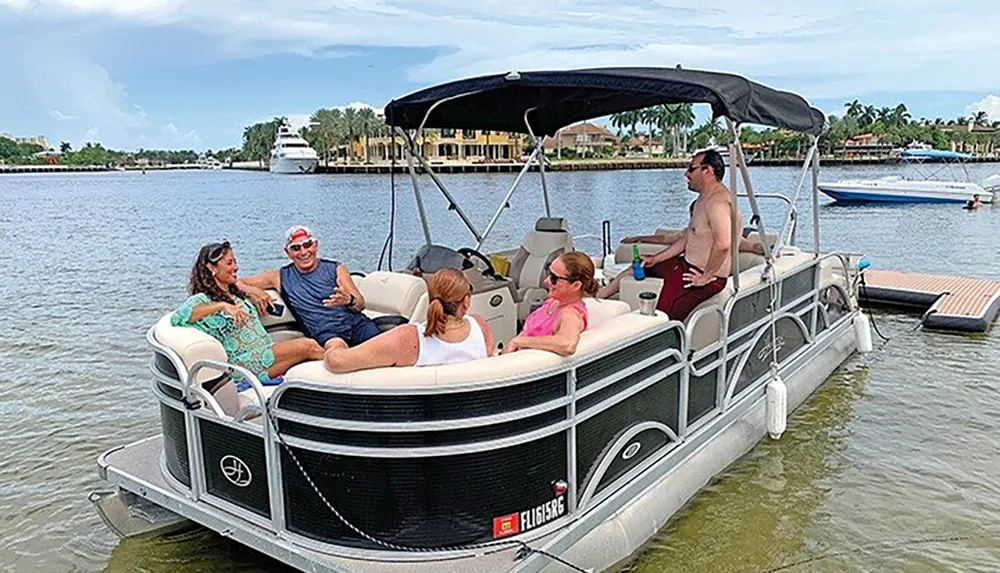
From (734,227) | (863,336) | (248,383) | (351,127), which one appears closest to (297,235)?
(248,383)

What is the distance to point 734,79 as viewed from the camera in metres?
4.95

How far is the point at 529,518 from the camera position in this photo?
3.46 meters

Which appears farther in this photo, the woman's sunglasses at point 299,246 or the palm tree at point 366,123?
the palm tree at point 366,123

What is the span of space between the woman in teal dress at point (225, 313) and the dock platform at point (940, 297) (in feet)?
26.6

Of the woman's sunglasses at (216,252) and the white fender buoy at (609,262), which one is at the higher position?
the woman's sunglasses at (216,252)

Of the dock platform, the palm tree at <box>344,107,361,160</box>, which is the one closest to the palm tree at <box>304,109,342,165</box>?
the palm tree at <box>344,107,361,160</box>

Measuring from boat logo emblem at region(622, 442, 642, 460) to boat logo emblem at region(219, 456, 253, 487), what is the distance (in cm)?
176

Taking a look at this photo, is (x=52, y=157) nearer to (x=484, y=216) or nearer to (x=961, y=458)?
(x=484, y=216)

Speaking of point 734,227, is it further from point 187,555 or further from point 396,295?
point 187,555

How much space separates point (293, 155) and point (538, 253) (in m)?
93.6

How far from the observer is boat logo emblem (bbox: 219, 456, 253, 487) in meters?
3.56

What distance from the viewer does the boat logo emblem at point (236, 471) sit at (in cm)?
356

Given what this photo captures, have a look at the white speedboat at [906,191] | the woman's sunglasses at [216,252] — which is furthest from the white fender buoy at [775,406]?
the white speedboat at [906,191]

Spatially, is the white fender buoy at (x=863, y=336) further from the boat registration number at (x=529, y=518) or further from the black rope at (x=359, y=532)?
the black rope at (x=359, y=532)
